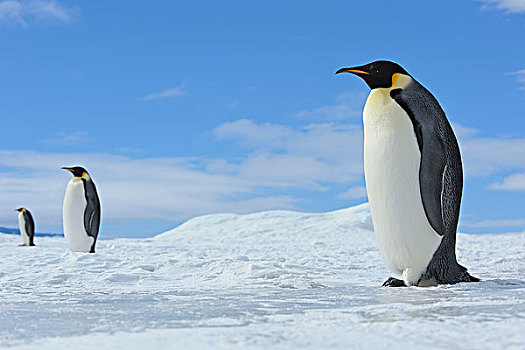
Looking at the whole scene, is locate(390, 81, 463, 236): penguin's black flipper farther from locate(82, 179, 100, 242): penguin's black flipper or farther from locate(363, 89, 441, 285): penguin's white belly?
locate(82, 179, 100, 242): penguin's black flipper

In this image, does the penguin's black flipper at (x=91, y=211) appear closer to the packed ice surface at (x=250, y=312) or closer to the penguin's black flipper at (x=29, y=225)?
the packed ice surface at (x=250, y=312)

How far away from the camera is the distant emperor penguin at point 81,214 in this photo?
32.3 feet

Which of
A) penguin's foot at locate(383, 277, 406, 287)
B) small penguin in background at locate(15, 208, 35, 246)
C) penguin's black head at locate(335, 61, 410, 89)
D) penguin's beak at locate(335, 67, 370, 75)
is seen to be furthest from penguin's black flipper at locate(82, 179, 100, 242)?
penguin's foot at locate(383, 277, 406, 287)

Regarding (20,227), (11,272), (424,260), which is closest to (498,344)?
(424,260)

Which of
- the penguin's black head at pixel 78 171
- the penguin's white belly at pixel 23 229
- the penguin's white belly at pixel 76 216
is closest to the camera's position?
the penguin's white belly at pixel 76 216

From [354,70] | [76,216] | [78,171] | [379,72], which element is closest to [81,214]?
[76,216]

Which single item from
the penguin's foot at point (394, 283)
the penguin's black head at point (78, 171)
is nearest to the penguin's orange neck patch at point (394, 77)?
the penguin's foot at point (394, 283)

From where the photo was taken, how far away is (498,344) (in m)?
1.66

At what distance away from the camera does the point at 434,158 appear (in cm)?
364

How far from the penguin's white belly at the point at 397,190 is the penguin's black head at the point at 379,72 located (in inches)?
3.5

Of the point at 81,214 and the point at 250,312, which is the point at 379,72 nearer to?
the point at 250,312

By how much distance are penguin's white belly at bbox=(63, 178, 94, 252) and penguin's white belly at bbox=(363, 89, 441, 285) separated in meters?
7.16

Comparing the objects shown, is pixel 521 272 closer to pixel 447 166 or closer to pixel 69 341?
pixel 447 166

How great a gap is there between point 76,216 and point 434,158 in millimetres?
7644
